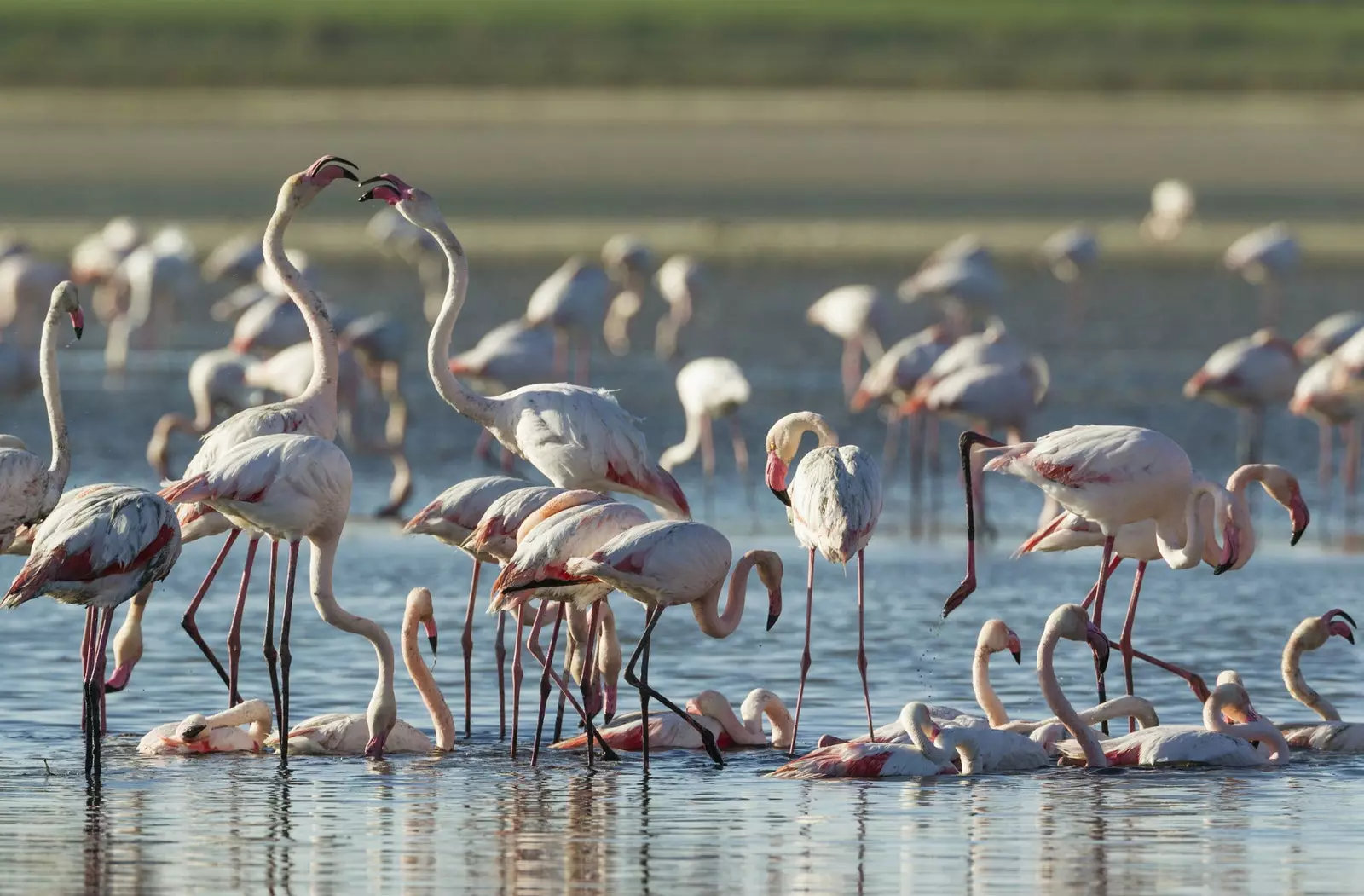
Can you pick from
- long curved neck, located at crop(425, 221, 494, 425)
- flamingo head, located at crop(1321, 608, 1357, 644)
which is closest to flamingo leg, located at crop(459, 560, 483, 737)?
long curved neck, located at crop(425, 221, 494, 425)

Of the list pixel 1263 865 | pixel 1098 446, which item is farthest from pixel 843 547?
pixel 1263 865

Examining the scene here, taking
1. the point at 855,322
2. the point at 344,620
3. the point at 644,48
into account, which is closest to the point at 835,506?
the point at 344,620

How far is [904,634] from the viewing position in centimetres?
955

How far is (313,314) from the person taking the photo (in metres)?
8.76

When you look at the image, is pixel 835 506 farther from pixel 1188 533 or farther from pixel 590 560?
pixel 1188 533

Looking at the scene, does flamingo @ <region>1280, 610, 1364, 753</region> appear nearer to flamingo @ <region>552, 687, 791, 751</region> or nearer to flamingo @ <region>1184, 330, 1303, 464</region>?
flamingo @ <region>552, 687, 791, 751</region>

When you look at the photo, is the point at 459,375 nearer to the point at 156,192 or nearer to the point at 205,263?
the point at 205,263

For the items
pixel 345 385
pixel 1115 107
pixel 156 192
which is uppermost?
pixel 1115 107

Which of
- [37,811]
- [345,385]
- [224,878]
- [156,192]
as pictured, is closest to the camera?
[224,878]

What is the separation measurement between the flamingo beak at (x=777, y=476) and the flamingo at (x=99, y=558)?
201 cm

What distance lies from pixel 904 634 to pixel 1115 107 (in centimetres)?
3721

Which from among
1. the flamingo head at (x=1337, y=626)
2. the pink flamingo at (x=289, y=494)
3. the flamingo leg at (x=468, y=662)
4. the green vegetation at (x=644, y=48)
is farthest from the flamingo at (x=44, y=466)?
the green vegetation at (x=644, y=48)

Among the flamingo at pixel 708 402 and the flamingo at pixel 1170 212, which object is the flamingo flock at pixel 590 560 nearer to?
the flamingo at pixel 708 402

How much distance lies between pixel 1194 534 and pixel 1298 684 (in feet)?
1.93
